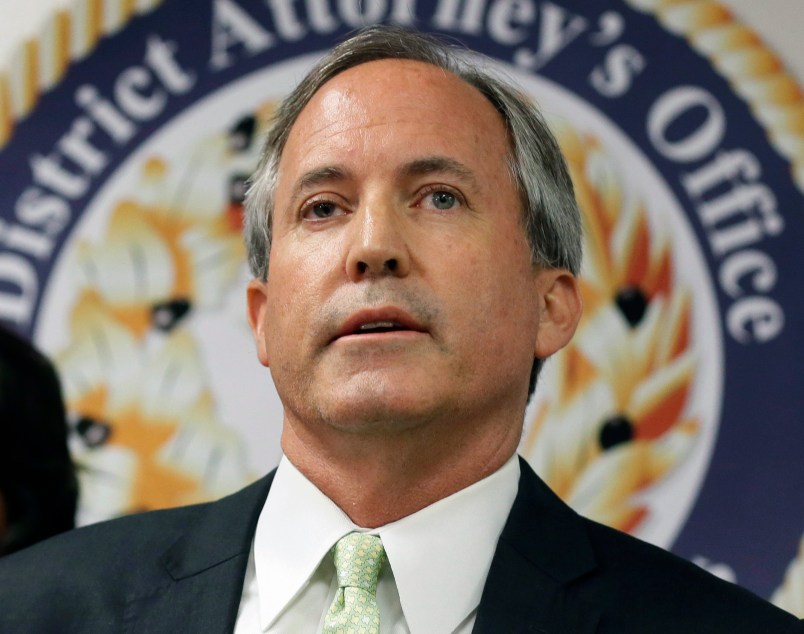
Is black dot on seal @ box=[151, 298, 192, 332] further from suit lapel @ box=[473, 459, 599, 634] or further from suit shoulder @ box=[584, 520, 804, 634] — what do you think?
suit shoulder @ box=[584, 520, 804, 634]

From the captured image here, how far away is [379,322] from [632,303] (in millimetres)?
1201

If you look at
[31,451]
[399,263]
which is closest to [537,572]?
[399,263]

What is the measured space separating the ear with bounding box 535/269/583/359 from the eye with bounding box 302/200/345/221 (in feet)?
1.20

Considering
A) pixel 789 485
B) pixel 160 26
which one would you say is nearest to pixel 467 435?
pixel 789 485

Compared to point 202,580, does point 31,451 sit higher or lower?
lower

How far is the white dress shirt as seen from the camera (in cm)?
175

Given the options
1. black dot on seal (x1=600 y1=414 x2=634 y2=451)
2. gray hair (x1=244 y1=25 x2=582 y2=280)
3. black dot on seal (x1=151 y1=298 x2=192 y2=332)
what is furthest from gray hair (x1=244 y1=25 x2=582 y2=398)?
black dot on seal (x1=151 y1=298 x2=192 y2=332)

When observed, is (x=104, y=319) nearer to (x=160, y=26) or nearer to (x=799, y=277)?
(x=160, y=26)

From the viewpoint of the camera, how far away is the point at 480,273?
6.09ft

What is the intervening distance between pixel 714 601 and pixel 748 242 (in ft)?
3.95

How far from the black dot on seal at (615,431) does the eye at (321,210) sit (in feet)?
3.69

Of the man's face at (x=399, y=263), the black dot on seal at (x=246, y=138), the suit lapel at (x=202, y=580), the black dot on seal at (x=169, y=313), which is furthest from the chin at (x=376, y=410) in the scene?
the black dot on seal at (x=246, y=138)

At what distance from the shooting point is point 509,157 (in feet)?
6.66

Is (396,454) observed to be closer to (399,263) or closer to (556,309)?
(399,263)
